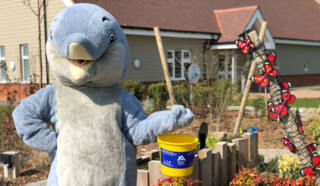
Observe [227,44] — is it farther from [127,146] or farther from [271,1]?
[127,146]

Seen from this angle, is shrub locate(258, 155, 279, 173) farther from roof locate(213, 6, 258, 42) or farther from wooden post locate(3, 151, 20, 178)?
roof locate(213, 6, 258, 42)

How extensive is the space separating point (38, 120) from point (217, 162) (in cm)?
227

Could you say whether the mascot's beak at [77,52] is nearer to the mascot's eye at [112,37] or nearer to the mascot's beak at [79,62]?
the mascot's beak at [79,62]

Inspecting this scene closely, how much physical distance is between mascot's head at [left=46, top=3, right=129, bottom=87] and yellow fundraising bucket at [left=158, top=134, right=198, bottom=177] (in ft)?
2.06

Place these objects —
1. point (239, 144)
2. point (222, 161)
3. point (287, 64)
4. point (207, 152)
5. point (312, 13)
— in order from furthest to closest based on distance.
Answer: point (312, 13) < point (287, 64) < point (239, 144) < point (222, 161) < point (207, 152)

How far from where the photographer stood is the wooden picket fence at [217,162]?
328 cm

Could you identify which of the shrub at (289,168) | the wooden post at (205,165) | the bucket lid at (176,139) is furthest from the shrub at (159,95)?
the bucket lid at (176,139)

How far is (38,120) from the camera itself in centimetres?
233

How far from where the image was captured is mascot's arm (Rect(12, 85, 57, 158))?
2.30m

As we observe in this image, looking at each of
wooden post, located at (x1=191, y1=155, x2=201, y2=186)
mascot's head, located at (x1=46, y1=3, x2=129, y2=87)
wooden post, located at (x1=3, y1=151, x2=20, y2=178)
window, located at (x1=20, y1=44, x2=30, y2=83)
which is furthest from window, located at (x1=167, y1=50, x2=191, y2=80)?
mascot's head, located at (x1=46, y1=3, x2=129, y2=87)

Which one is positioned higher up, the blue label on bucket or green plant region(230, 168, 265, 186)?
the blue label on bucket

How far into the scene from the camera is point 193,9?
1568 centimetres

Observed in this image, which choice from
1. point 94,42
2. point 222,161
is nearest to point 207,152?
point 222,161

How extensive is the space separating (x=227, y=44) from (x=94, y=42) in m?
12.8
